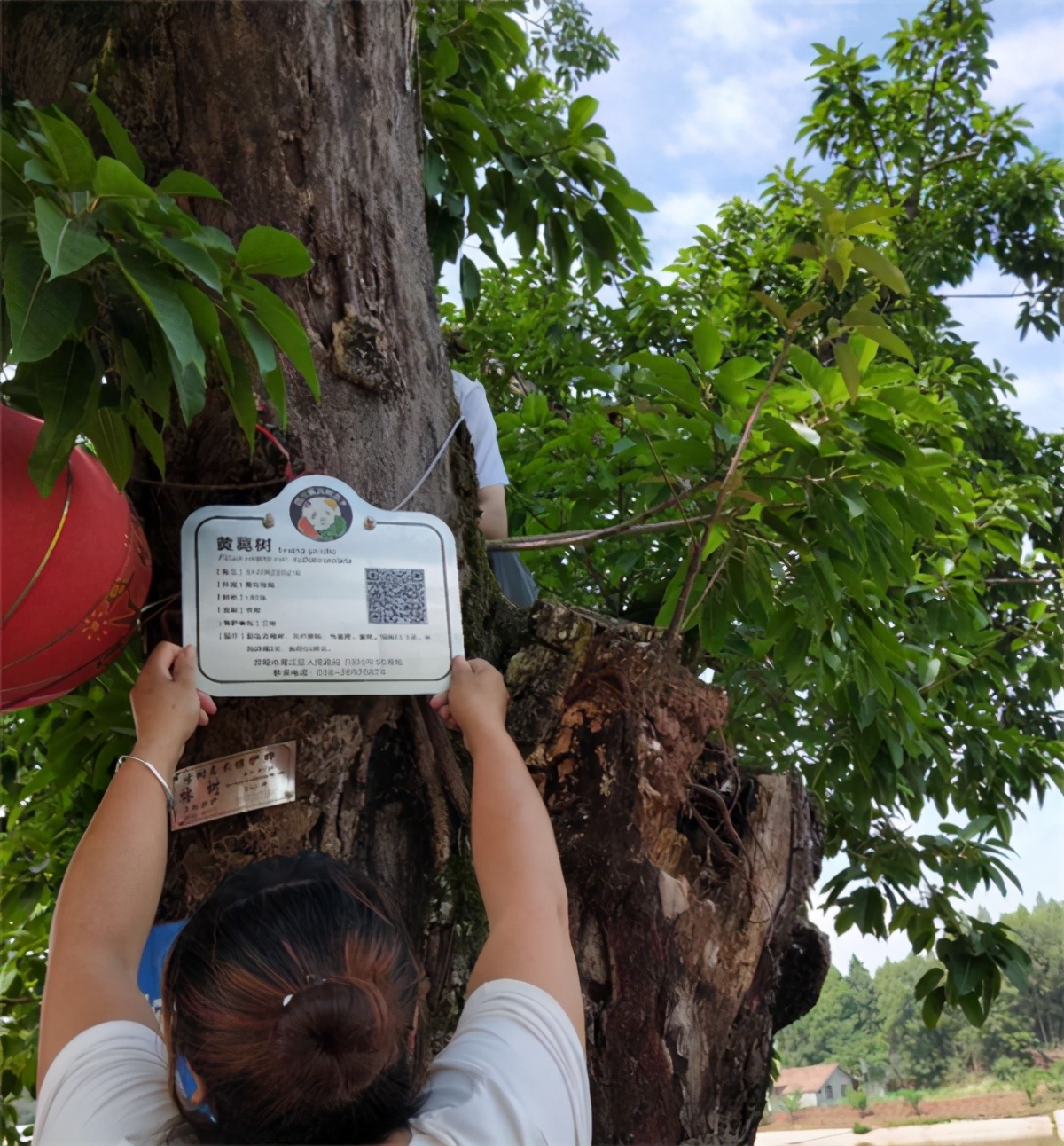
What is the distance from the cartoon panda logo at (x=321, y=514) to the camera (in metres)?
1.43

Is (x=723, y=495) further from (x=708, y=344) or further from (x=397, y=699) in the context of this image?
(x=397, y=699)

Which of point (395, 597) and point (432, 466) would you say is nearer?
point (395, 597)

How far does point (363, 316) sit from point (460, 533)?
37cm

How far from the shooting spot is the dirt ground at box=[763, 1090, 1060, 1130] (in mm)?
5609

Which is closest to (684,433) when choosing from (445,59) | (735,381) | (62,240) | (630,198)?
(735,381)

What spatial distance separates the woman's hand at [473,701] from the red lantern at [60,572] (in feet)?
1.42

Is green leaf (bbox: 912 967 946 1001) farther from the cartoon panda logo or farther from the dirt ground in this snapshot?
the dirt ground

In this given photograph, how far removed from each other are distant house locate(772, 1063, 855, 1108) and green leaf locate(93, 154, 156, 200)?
195 inches

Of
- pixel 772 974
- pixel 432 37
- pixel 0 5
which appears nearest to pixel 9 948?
pixel 772 974

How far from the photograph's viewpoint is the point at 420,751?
1.51 metres

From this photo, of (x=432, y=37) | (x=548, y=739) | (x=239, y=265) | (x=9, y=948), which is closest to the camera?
(x=239, y=265)

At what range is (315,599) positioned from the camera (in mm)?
1405

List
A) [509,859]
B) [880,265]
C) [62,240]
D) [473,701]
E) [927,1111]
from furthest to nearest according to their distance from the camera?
[927,1111], [473,701], [880,265], [509,859], [62,240]

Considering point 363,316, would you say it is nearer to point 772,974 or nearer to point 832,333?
point 832,333
